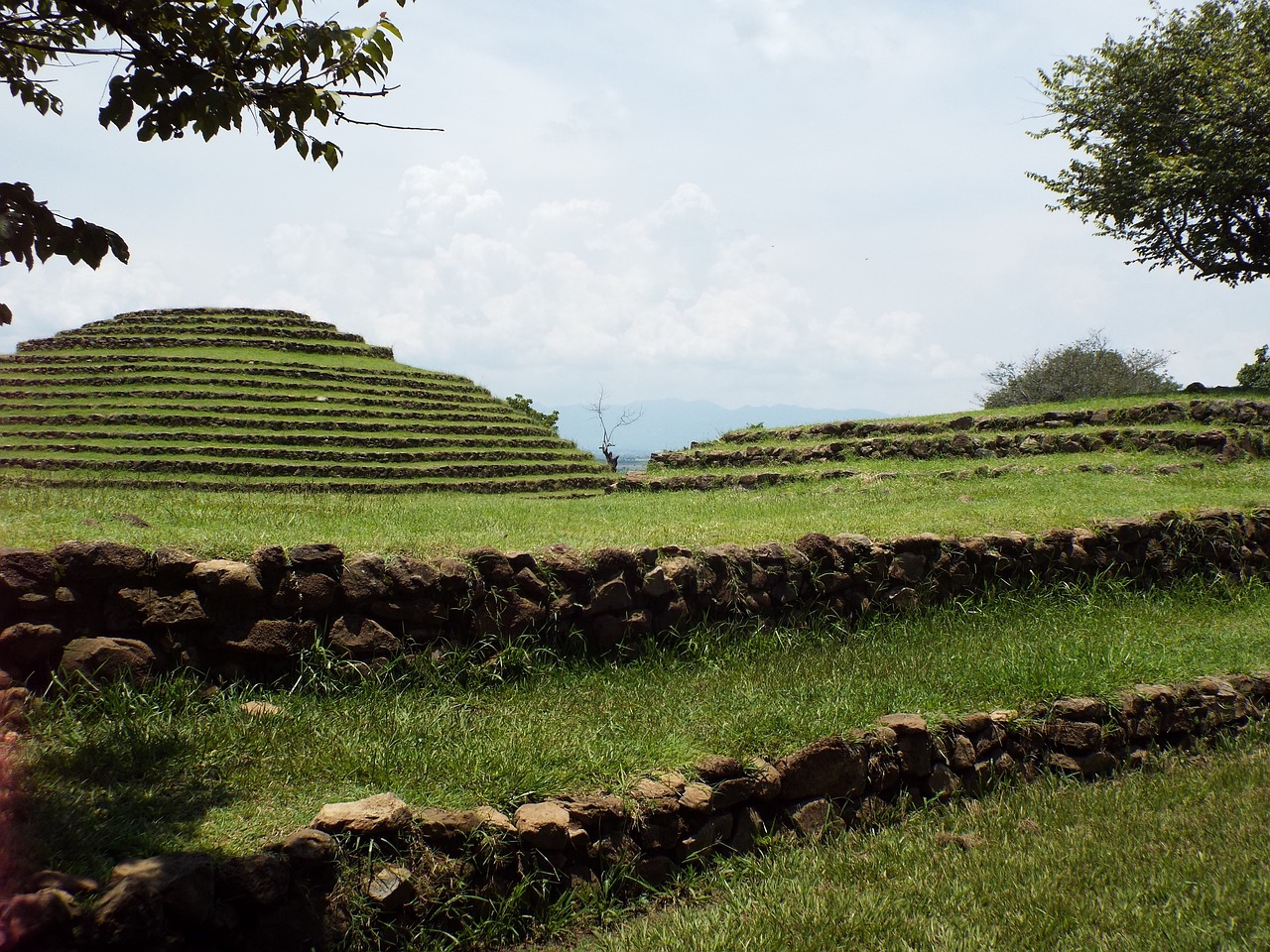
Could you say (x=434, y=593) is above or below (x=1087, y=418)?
below

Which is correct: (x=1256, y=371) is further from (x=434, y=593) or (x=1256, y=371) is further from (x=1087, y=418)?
(x=434, y=593)

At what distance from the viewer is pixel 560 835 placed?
14.3 ft

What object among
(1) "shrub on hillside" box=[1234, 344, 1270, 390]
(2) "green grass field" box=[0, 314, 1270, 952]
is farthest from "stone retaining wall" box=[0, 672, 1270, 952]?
(1) "shrub on hillside" box=[1234, 344, 1270, 390]

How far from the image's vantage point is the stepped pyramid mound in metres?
19.4

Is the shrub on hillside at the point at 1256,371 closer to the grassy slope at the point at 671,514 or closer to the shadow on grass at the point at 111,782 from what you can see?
the grassy slope at the point at 671,514

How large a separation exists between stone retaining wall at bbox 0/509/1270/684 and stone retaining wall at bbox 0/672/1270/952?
0.81 metres

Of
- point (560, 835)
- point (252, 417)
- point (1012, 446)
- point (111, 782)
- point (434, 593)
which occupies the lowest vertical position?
point (560, 835)

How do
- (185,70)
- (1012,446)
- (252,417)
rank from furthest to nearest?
(252,417)
(1012,446)
(185,70)

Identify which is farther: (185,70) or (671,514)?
(671,514)

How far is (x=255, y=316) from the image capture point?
28266mm

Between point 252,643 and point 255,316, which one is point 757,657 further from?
point 255,316

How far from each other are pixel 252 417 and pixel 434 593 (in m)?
17.2

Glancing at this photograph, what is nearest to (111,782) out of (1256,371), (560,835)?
(560,835)

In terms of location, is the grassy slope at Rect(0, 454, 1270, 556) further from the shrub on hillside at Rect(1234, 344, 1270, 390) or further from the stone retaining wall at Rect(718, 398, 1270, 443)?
the shrub on hillside at Rect(1234, 344, 1270, 390)
